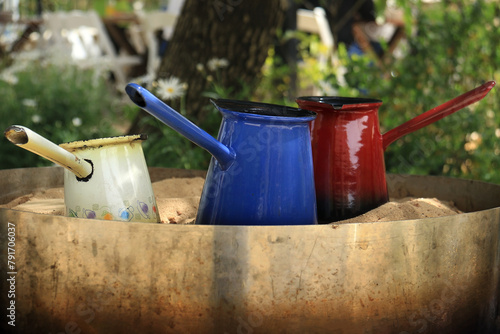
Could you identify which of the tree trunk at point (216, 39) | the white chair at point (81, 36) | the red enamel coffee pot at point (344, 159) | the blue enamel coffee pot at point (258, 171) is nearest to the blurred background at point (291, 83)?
the tree trunk at point (216, 39)

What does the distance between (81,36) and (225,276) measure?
6.49 meters

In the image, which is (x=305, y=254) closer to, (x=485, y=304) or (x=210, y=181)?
(x=210, y=181)

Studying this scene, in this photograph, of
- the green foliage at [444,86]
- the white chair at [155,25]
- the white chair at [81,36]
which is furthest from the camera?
the white chair at [81,36]

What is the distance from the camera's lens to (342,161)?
1.21 m

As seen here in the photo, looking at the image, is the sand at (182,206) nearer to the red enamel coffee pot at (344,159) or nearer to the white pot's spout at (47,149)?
the red enamel coffee pot at (344,159)

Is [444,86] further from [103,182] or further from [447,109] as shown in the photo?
[103,182]

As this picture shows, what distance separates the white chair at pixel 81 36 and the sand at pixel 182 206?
404 cm

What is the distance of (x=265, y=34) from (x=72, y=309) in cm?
171

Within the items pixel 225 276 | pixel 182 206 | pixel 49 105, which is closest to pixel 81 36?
pixel 49 105

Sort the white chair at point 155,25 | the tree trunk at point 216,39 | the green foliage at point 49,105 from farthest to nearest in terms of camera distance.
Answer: the white chair at point 155,25
the green foliage at point 49,105
the tree trunk at point 216,39

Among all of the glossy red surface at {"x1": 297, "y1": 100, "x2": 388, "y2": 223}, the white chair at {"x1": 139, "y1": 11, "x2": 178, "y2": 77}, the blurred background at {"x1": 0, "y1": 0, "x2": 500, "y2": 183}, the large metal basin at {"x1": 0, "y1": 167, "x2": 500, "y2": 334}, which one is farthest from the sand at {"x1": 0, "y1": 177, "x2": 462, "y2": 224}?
the white chair at {"x1": 139, "y1": 11, "x2": 178, "y2": 77}

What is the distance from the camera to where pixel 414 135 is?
2.59 meters

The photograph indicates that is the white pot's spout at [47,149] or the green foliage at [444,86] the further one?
the green foliage at [444,86]

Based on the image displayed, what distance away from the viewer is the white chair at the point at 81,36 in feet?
19.5
